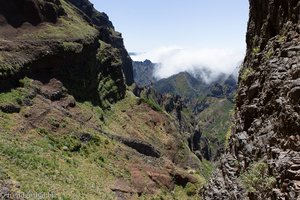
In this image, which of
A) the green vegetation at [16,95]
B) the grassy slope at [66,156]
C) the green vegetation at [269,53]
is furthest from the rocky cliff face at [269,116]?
the green vegetation at [16,95]

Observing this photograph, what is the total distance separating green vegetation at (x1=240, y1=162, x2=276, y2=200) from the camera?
46.0 ft

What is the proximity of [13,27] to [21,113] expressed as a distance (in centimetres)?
2260

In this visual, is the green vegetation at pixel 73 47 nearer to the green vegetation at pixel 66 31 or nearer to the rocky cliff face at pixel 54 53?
the rocky cliff face at pixel 54 53

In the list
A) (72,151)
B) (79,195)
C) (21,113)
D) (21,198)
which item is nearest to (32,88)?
(21,113)

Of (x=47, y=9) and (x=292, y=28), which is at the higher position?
(x=47, y=9)

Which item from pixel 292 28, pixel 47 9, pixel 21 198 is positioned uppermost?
pixel 47 9

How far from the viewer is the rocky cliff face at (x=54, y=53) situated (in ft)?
239

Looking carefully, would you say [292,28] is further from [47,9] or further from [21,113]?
[47,9]

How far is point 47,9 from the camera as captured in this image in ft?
282

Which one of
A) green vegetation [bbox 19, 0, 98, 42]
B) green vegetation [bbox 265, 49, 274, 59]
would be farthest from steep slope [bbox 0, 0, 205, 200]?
green vegetation [bbox 265, 49, 274, 59]

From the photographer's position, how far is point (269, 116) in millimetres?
16203

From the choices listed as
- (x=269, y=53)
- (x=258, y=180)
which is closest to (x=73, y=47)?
(x=269, y=53)

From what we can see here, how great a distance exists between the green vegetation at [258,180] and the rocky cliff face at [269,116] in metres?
0.04

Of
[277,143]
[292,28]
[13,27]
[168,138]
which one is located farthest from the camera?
[168,138]
